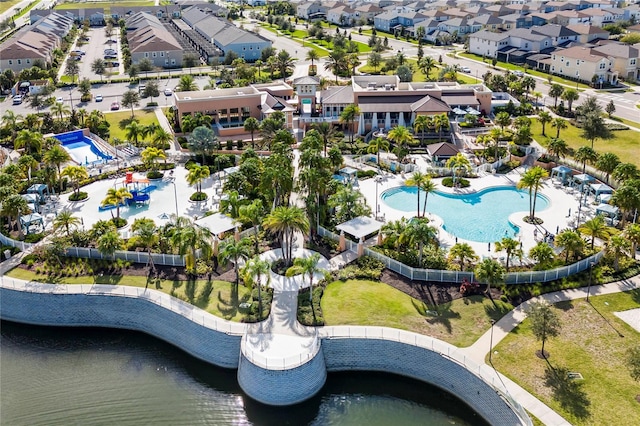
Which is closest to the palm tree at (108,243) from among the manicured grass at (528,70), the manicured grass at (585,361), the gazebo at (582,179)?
the manicured grass at (585,361)

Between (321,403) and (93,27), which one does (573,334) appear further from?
(93,27)

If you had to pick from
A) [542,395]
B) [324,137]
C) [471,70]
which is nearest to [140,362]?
[542,395]

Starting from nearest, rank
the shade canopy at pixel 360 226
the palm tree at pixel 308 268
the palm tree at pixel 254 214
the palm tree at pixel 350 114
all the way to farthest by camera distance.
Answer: the palm tree at pixel 308 268, the palm tree at pixel 254 214, the shade canopy at pixel 360 226, the palm tree at pixel 350 114

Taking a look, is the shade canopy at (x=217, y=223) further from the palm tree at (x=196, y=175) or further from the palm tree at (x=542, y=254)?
the palm tree at (x=542, y=254)

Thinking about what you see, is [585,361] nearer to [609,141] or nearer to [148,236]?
[148,236]

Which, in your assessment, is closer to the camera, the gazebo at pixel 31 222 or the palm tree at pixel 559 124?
the gazebo at pixel 31 222

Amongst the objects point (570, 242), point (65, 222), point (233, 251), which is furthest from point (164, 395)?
point (570, 242)

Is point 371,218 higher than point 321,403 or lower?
higher

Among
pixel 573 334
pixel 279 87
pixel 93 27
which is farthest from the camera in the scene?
pixel 93 27
